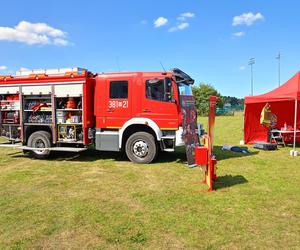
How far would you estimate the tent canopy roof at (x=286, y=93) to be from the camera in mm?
11883

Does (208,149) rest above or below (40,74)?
below

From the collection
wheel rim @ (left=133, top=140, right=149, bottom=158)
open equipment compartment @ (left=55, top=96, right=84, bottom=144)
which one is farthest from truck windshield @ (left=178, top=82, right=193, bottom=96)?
open equipment compartment @ (left=55, top=96, right=84, bottom=144)

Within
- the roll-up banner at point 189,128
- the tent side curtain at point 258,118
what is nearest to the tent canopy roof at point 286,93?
A: the tent side curtain at point 258,118

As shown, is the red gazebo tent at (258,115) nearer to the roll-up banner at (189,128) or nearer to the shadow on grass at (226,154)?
the shadow on grass at (226,154)

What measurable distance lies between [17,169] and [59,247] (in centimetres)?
549

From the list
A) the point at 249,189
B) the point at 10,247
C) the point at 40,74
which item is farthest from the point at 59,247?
the point at 40,74

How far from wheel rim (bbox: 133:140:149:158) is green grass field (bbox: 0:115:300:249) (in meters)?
Answer: 0.49

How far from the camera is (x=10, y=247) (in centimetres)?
Result: 404

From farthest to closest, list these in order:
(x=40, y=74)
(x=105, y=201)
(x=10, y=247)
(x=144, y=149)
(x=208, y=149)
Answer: (x=40, y=74) < (x=144, y=149) < (x=208, y=149) < (x=105, y=201) < (x=10, y=247)

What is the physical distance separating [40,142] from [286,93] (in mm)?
9101

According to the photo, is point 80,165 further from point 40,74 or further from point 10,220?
point 10,220

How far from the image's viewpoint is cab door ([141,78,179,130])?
29.8 ft

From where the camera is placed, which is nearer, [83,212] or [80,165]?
[83,212]

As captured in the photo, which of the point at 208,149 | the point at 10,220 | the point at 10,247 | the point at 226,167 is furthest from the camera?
the point at 226,167
